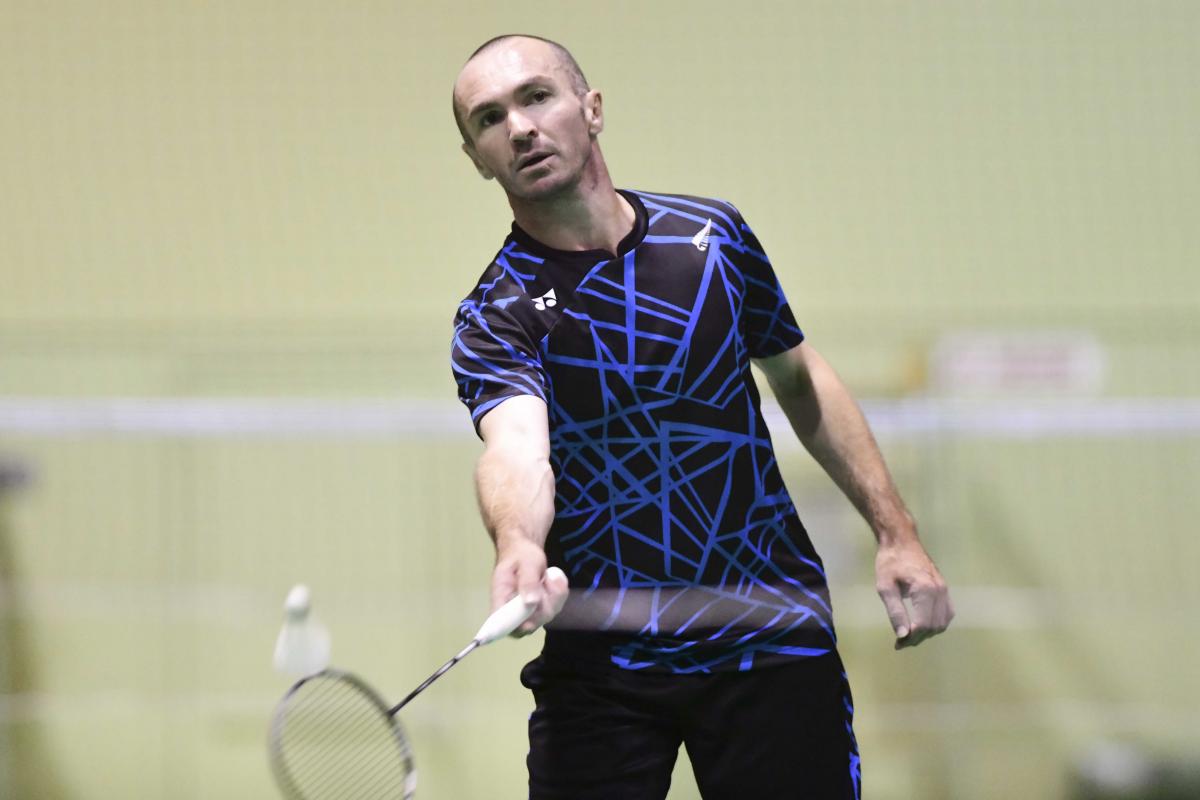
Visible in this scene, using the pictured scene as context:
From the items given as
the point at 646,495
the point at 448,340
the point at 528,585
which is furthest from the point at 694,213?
the point at 448,340

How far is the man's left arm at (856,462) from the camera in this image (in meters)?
1.94


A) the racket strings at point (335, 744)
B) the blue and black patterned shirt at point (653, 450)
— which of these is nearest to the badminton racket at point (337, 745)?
the racket strings at point (335, 744)

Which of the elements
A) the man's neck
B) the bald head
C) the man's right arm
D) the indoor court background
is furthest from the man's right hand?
the indoor court background

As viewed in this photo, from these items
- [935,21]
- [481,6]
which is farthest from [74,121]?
[935,21]

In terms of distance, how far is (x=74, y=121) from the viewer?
172 inches

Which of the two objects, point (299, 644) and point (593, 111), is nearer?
point (299, 644)

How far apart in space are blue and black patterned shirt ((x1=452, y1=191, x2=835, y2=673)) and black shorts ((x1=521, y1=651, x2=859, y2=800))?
0.03 metres

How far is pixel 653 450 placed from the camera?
1861 millimetres

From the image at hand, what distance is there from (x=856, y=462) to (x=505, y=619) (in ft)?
2.16

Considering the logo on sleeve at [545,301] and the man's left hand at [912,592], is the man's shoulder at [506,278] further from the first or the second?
the man's left hand at [912,592]

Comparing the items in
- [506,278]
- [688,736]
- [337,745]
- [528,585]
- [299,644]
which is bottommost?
[337,745]

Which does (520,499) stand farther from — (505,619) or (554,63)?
(554,63)

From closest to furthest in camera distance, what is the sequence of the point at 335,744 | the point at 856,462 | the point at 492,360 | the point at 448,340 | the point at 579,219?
the point at 492,360
the point at 579,219
the point at 856,462
the point at 335,744
the point at 448,340

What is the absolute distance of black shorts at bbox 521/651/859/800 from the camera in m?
1.84
